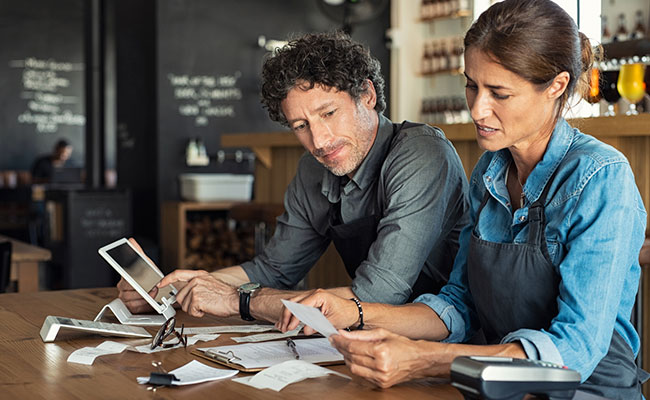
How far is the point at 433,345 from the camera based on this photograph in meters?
1.42

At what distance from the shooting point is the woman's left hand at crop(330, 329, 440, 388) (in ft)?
4.44

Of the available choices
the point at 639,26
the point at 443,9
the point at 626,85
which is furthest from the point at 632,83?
the point at 443,9

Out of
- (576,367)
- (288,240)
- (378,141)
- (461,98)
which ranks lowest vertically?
(576,367)

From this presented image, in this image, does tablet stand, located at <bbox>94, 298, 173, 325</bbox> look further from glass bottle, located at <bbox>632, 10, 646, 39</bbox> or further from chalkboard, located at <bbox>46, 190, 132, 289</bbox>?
glass bottle, located at <bbox>632, 10, 646, 39</bbox>

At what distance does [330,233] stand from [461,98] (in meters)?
5.29

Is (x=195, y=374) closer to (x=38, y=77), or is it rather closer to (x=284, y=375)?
(x=284, y=375)

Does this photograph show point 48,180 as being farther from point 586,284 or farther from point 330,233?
point 586,284

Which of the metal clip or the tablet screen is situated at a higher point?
the tablet screen

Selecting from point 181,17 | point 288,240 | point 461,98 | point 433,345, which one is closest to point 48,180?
point 181,17

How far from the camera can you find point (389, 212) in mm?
2027

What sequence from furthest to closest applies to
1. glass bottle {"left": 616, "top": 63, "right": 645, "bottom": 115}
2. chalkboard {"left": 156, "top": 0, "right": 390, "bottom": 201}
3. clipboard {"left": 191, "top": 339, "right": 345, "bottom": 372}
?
chalkboard {"left": 156, "top": 0, "right": 390, "bottom": 201} → glass bottle {"left": 616, "top": 63, "right": 645, "bottom": 115} → clipboard {"left": 191, "top": 339, "right": 345, "bottom": 372}

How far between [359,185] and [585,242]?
2.78 feet

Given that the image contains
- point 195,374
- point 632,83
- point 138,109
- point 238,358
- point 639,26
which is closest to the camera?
point 195,374

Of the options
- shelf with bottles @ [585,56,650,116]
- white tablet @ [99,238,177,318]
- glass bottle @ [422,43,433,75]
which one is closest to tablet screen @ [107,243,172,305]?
white tablet @ [99,238,177,318]
